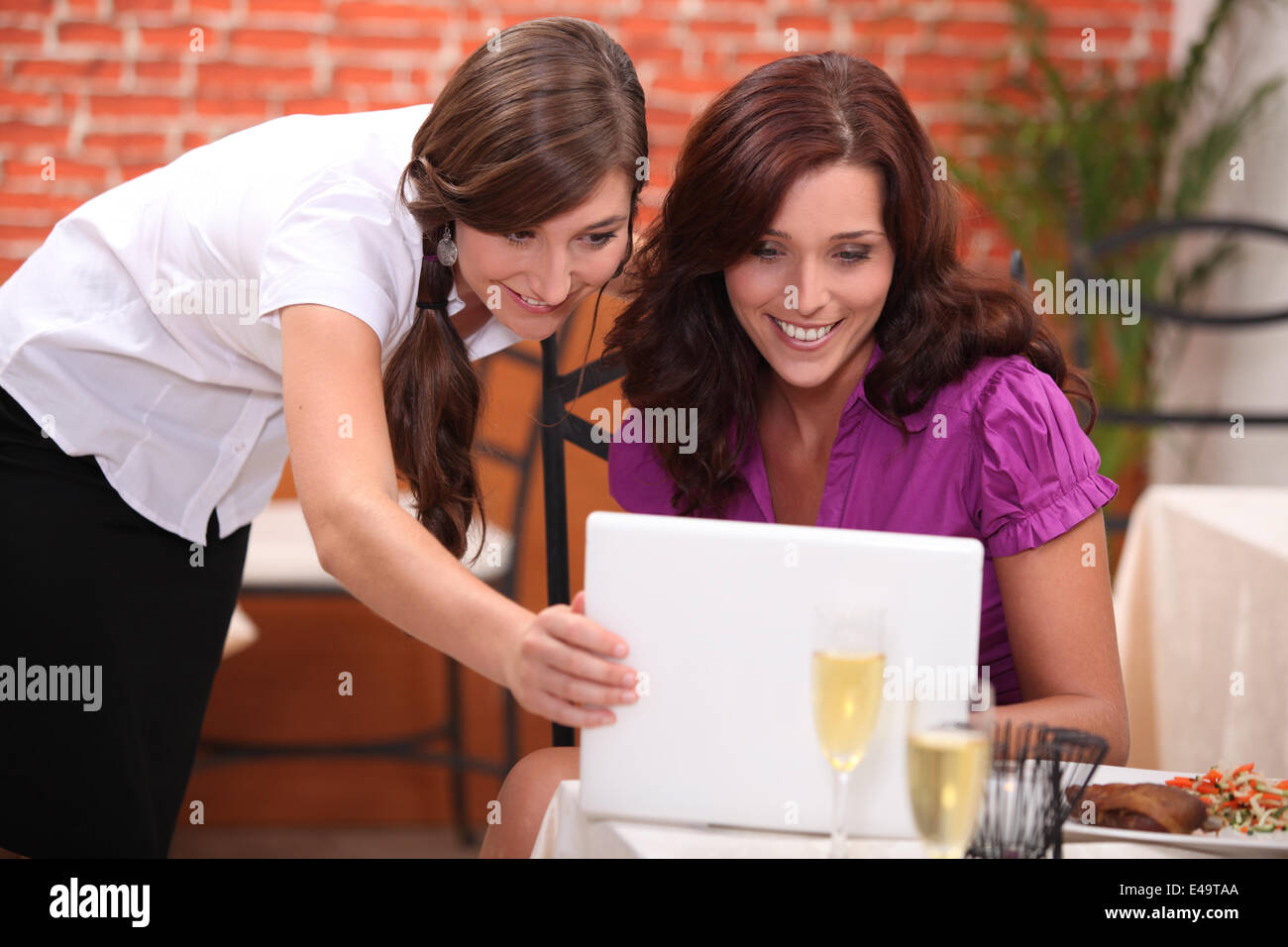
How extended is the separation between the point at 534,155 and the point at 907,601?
59 cm

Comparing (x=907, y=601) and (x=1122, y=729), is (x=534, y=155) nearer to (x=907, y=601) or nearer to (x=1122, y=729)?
(x=907, y=601)

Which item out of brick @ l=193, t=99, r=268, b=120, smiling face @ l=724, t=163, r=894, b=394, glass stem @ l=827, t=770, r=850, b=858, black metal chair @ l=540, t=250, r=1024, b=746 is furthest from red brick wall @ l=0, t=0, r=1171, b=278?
glass stem @ l=827, t=770, r=850, b=858

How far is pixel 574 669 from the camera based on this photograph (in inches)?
30.3

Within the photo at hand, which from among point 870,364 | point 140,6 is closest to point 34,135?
point 140,6

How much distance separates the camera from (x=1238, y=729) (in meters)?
1.84

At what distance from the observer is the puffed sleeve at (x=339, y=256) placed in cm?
108

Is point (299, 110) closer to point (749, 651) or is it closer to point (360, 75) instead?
point (360, 75)

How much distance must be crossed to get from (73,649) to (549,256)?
26.8 inches

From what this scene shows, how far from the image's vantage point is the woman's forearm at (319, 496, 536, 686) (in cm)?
88

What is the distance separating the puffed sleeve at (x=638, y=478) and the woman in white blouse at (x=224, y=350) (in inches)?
8.2

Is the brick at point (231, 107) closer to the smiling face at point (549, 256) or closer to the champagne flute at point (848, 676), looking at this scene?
the smiling face at point (549, 256)

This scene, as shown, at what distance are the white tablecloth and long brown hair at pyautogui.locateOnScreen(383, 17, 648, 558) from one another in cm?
115

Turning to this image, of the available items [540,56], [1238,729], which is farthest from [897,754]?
[1238,729]

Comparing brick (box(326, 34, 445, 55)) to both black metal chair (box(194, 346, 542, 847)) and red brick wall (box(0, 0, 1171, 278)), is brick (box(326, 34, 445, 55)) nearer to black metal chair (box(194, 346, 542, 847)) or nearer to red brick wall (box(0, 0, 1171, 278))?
red brick wall (box(0, 0, 1171, 278))
